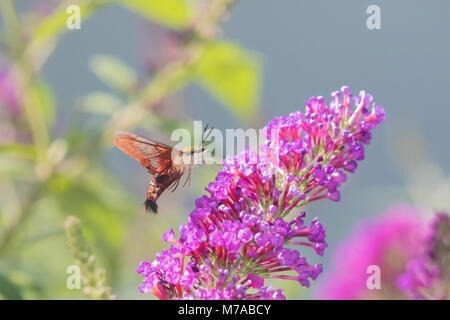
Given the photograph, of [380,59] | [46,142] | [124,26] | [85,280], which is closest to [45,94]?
[46,142]

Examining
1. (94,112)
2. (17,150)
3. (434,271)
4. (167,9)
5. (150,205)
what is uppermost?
(167,9)

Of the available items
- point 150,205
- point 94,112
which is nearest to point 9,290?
point 150,205

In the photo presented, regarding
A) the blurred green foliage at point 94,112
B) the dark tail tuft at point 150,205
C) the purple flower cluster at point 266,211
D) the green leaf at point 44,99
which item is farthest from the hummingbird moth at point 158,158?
the green leaf at point 44,99

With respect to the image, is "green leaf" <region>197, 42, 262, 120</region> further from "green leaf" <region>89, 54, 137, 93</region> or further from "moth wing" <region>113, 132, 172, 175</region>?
"moth wing" <region>113, 132, 172, 175</region>

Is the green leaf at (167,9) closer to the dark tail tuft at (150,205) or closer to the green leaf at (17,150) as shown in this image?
the green leaf at (17,150)

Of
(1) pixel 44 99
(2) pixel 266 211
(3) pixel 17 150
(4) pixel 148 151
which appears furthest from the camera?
(1) pixel 44 99

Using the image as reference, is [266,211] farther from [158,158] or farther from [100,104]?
[100,104]

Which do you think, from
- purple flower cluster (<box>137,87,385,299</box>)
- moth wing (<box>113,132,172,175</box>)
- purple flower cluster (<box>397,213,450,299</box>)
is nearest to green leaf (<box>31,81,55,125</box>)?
moth wing (<box>113,132,172,175</box>)
